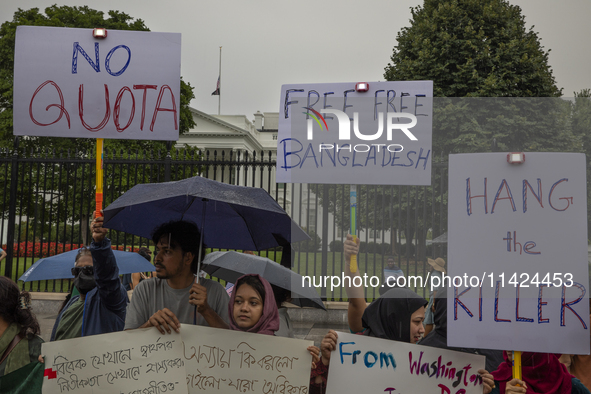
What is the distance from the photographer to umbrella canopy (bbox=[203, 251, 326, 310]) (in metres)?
3.55

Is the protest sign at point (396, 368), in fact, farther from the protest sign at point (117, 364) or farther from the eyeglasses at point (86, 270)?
the eyeglasses at point (86, 270)

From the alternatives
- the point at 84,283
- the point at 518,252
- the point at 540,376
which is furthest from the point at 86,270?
the point at 540,376

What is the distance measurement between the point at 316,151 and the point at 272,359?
1.29m

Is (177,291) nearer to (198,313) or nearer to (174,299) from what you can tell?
(174,299)

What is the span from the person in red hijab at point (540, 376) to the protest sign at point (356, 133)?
3.66 ft

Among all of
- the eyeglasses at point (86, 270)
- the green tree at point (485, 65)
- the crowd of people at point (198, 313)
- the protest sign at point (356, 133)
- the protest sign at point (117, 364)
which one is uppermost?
the green tree at point (485, 65)

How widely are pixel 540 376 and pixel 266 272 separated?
2.12 meters

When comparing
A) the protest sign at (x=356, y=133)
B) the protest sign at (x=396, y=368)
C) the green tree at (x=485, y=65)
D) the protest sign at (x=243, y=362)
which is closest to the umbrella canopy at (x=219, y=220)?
the protest sign at (x=356, y=133)

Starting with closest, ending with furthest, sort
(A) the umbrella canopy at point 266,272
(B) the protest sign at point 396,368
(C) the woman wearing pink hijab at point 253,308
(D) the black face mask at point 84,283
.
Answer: (B) the protest sign at point 396,368 → (C) the woman wearing pink hijab at point 253,308 → (D) the black face mask at point 84,283 → (A) the umbrella canopy at point 266,272

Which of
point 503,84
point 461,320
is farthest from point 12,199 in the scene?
point 503,84

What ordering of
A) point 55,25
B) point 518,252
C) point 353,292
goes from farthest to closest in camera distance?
point 55,25 → point 353,292 → point 518,252

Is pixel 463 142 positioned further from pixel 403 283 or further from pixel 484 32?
pixel 403 283

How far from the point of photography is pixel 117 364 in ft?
8.53

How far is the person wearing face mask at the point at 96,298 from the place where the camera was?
9.28ft
